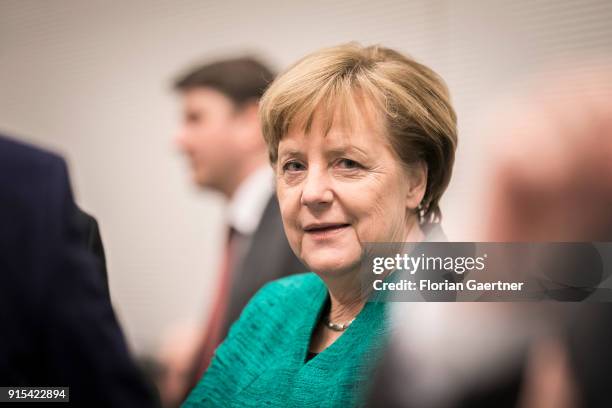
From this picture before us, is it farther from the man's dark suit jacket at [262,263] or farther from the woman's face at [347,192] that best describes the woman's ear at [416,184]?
the man's dark suit jacket at [262,263]

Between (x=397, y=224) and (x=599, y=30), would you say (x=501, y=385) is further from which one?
(x=599, y=30)

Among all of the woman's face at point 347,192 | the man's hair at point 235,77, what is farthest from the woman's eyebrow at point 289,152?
the man's hair at point 235,77

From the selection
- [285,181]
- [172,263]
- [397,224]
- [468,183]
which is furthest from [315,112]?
[172,263]

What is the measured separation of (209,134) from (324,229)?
1.43 m

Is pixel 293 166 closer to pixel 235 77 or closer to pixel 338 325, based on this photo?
pixel 338 325

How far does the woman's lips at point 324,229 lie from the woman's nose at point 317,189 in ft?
0.14

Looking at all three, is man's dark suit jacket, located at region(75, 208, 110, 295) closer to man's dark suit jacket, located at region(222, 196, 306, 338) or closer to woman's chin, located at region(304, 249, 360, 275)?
woman's chin, located at region(304, 249, 360, 275)

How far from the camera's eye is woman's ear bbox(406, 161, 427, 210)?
1.33 meters

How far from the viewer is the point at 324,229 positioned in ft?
4.37

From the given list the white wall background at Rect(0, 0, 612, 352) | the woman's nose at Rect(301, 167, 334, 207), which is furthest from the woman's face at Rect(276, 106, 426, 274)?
the white wall background at Rect(0, 0, 612, 352)

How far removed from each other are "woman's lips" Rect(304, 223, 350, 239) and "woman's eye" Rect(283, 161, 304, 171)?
123mm

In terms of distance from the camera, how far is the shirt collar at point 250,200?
7.57 feet

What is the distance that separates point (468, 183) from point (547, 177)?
22.0 inches

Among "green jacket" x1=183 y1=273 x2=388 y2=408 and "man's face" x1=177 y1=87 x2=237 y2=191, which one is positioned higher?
"man's face" x1=177 y1=87 x2=237 y2=191
